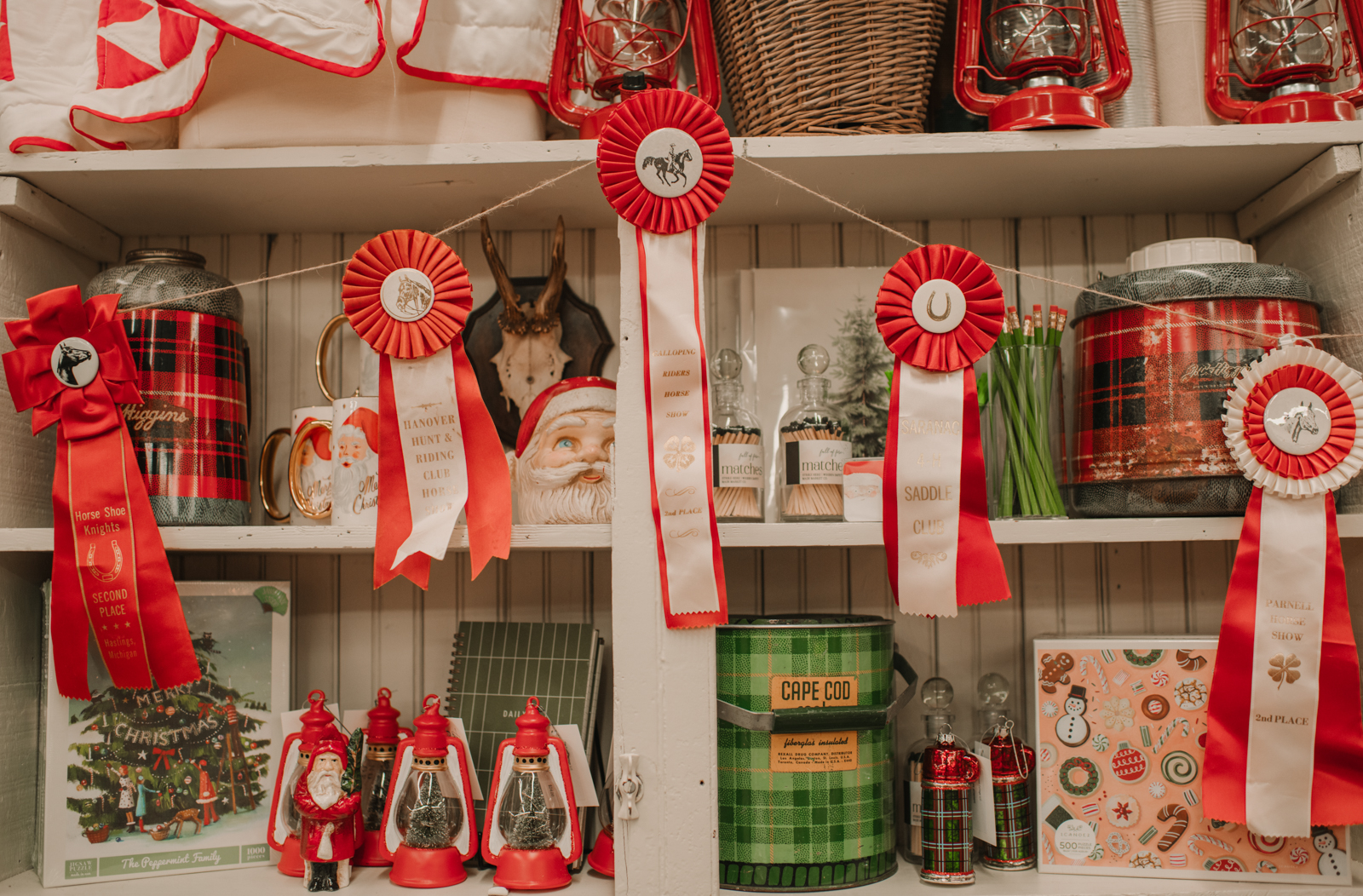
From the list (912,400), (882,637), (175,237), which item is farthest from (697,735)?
(175,237)

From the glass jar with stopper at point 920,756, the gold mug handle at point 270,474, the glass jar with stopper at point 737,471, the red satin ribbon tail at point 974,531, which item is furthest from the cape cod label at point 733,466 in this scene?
the gold mug handle at point 270,474

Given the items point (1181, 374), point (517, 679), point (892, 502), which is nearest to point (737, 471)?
point (892, 502)

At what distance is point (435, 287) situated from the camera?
94 centimetres

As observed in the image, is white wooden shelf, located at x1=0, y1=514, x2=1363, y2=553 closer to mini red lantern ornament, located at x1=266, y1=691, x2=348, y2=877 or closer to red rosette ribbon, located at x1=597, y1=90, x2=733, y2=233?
mini red lantern ornament, located at x1=266, y1=691, x2=348, y2=877

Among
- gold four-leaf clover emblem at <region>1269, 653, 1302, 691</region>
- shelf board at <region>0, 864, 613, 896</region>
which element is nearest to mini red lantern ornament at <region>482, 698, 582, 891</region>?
shelf board at <region>0, 864, 613, 896</region>

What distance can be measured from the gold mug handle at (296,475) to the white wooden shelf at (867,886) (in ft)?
1.33

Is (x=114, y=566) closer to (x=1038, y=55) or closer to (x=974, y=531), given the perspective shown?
(x=974, y=531)

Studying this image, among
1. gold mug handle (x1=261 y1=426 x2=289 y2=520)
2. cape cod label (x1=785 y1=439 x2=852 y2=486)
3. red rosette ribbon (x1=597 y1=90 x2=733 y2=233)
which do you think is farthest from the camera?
gold mug handle (x1=261 y1=426 x2=289 y2=520)

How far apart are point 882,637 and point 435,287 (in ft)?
2.04

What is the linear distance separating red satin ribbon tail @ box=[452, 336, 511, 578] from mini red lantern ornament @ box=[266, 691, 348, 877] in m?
0.26

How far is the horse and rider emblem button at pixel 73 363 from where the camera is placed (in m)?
0.96

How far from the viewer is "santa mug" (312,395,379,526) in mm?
1009

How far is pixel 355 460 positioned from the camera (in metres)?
1.02

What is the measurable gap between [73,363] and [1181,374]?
3.92 ft
